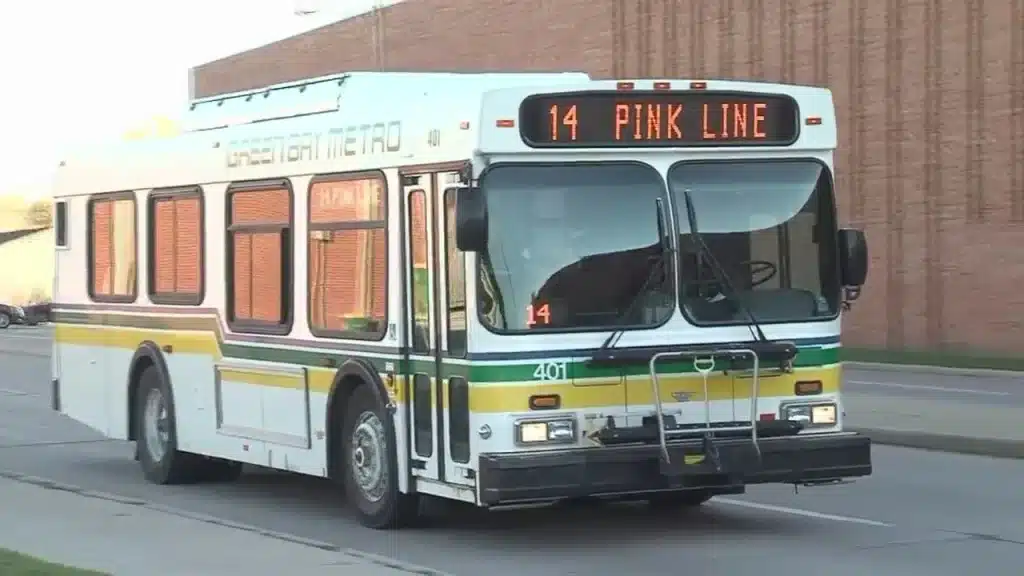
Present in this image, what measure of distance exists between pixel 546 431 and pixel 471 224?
134cm

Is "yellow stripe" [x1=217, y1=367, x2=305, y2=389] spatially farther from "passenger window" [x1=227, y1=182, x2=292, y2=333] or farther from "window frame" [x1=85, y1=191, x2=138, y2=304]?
"window frame" [x1=85, y1=191, x2=138, y2=304]

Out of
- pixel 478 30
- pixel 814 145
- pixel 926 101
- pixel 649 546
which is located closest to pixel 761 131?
pixel 814 145

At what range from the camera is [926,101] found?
1549 inches

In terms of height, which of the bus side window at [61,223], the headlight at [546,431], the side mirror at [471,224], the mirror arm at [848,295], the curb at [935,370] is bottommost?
the curb at [935,370]

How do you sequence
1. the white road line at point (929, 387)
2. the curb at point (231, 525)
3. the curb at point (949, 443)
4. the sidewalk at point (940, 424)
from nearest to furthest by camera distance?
the curb at point (231, 525)
the curb at point (949, 443)
the sidewalk at point (940, 424)
the white road line at point (929, 387)

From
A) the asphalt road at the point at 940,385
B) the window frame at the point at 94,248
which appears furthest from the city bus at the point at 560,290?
the asphalt road at the point at 940,385

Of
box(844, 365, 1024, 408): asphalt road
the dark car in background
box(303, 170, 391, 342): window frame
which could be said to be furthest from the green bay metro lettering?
the dark car in background

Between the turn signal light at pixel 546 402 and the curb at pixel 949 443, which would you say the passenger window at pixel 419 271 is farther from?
the curb at pixel 949 443

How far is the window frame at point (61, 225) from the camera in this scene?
18.0 m

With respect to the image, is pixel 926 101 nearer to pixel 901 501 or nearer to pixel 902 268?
pixel 902 268

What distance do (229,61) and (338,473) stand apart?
59.5 meters

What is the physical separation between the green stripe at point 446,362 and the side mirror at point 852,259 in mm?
462

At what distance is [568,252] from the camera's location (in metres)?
11.4

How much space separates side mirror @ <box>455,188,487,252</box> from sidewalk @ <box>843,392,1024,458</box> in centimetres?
833
